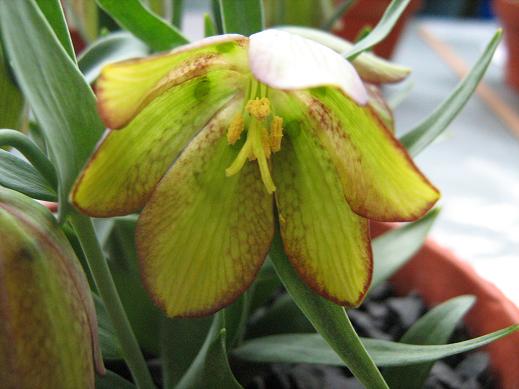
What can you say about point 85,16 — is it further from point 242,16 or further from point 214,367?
point 214,367

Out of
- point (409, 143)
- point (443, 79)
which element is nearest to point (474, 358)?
point (409, 143)

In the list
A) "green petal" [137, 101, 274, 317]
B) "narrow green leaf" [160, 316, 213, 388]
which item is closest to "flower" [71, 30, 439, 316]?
"green petal" [137, 101, 274, 317]

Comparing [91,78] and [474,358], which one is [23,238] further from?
[474,358]

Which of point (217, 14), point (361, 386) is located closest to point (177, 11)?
point (217, 14)

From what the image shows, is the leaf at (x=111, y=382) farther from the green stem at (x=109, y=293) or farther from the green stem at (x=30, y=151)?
the green stem at (x=30, y=151)

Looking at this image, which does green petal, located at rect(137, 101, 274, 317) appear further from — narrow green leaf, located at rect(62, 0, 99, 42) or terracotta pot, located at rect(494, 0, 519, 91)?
terracotta pot, located at rect(494, 0, 519, 91)

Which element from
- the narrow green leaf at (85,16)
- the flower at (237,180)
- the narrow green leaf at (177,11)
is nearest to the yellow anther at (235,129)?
the flower at (237,180)
